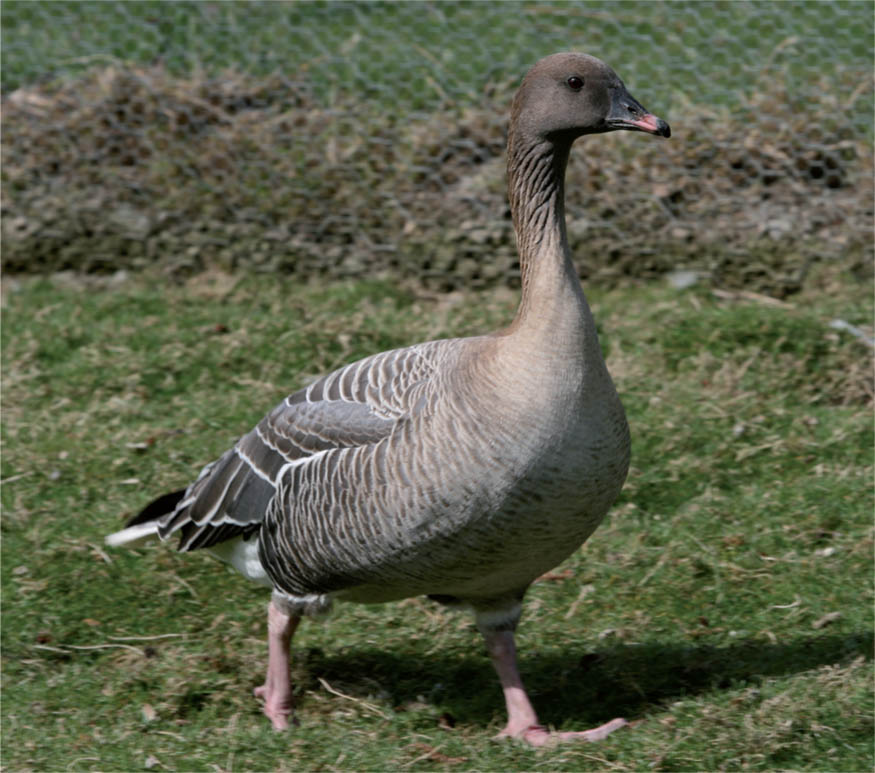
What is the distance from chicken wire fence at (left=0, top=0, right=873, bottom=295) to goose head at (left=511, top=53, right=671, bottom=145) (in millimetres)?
3626

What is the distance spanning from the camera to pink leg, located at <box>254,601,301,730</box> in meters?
4.06

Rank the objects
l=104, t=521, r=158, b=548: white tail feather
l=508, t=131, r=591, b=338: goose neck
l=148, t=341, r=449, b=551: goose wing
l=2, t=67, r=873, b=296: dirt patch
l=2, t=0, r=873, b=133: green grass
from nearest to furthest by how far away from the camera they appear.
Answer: l=508, t=131, r=591, b=338: goose neck → l=148, t=341, r=449, b=551: goose wing → l=104, t=521, r=158, b=548: white tail feather → l=2, t=67, r=873, b=296: dirt patch → l=2, t=0, r=873, b=133: green grass

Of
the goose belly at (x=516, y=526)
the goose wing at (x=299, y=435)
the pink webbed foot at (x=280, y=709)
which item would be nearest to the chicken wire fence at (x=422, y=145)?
the goose wing at (x=299, y=435)

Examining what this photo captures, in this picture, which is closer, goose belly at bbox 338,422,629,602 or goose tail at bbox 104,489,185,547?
goose belly at bbox 338,422,629,602

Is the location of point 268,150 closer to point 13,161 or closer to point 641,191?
point 13,161

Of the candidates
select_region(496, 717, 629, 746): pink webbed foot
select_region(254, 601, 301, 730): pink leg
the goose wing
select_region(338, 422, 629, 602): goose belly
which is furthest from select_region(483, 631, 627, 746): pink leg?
the goose wing

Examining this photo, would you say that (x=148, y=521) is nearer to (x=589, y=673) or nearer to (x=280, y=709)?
(x=280, y=709)

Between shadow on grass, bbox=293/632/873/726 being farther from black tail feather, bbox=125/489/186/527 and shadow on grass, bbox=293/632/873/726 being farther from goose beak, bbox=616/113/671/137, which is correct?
goose beak, bbox=616/113/671/137

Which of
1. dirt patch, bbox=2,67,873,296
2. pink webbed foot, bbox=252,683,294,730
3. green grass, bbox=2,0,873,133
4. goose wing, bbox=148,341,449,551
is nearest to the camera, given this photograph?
goose wing, bbox=148,341,449,551

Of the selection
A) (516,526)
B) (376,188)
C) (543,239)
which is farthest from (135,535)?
(376,188)

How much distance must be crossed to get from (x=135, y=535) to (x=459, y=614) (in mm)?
1202

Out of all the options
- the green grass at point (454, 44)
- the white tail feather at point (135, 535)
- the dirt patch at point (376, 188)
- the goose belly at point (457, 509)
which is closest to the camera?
the goose belly at point (457, 509)

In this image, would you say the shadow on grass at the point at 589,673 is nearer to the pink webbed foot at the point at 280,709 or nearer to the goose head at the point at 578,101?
the pink webbed foot at the point at 280,709

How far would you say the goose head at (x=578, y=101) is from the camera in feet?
12.0
